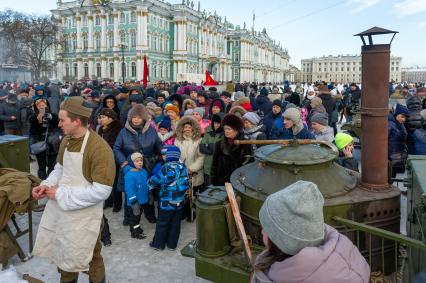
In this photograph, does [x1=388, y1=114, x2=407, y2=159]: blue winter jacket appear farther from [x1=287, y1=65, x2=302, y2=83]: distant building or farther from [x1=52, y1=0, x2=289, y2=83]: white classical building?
[x1=287, y1=65, x2=302, y2=83]: distant building

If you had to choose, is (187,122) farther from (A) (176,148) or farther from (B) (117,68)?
(B) (117,68)

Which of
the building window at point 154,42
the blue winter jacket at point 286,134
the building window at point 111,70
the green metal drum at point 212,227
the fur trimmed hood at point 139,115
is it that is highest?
the building window at point 154,42

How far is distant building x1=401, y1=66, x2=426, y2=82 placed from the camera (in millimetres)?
163675

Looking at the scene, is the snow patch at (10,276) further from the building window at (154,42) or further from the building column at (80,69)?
the building column at (80,69)

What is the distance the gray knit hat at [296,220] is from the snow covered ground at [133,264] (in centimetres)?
279

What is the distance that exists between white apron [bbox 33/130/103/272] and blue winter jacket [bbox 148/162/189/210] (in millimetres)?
1481

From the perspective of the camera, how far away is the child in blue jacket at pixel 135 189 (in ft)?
17.6

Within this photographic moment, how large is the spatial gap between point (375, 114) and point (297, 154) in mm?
850

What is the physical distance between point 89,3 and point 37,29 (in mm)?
14528

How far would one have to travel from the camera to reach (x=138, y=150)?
5.75 m

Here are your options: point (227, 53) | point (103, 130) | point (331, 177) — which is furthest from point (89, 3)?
point (331, 177)

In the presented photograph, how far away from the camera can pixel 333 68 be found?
15612 cm

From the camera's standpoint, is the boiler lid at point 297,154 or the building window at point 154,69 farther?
the building window at point 154,69

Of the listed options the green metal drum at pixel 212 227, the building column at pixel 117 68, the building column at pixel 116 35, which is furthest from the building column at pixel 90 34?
the green metal drum at pixel 212 227
